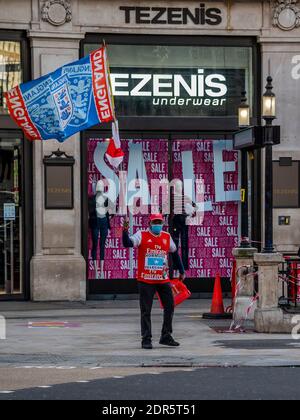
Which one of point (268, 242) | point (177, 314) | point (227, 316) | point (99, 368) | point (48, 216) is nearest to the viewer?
point (99, 368)

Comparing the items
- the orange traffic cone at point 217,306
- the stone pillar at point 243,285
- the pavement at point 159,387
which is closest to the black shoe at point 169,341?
the pavement at point 159,387

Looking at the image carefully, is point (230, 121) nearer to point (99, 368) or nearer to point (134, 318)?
point (134, 318)

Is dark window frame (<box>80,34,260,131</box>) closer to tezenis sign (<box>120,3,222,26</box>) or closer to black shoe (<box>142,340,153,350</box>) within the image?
tezenis sign (<box>120,3,222,26</box>)

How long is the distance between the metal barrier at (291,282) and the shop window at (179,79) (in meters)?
5.30

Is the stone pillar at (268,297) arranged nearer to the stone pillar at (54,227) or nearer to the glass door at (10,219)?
the stone pillar at (54,227)

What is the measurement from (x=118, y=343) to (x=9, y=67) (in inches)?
298

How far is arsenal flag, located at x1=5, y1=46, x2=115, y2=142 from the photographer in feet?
59.5

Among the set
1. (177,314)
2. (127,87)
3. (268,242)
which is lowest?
(177,314)

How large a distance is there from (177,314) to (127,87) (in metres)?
4.80

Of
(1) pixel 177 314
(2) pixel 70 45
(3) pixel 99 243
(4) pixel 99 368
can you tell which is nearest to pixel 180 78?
(2) pixel 70 45

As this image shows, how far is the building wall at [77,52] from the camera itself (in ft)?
69.1

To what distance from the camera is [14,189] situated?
21.2 m

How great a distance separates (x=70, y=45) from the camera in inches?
835

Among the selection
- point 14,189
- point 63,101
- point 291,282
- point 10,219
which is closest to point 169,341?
point 291,282
